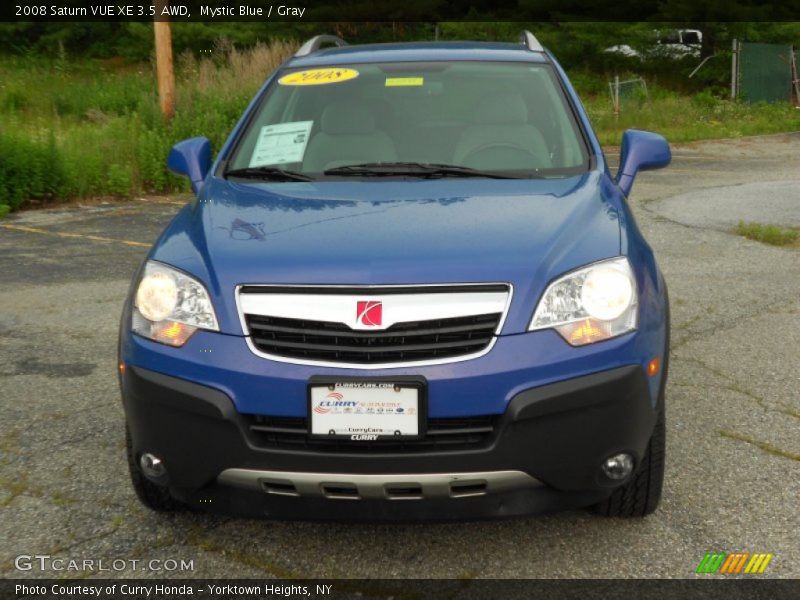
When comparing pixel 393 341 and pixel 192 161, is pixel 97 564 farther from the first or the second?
pixel 192 161

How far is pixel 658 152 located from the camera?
4.31m

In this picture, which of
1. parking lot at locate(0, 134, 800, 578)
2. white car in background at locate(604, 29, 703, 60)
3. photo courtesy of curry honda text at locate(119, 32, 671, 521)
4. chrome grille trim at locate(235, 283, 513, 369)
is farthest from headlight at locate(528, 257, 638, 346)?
white car in background at locate(604, 29, 703, 60)

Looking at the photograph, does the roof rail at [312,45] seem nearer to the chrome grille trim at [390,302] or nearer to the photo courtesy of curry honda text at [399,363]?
the photo courtesy of curry honda text at [399,363]

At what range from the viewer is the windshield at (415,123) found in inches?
161

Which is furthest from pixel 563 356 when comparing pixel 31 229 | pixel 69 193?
pixel 69 193

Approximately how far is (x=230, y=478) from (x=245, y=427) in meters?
0.17

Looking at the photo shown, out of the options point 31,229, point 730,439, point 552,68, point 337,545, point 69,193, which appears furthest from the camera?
point 69,193

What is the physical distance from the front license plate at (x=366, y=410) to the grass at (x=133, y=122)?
29.2 ft

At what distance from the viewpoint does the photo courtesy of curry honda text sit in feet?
9.34

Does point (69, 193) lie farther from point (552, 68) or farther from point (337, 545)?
point (337, 545)

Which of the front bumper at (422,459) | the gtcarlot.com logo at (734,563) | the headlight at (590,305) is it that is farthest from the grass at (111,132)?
the gtcarlot.com logo at (734,563)

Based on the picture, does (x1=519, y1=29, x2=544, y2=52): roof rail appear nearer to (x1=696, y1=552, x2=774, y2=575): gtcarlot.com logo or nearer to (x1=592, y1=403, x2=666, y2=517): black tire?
(x1=592, y1=403, x2=666, y2=517): black tire

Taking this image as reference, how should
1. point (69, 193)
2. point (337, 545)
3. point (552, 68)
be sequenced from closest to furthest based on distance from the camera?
point (337, 545) < point (552, 68) < point (69, 193)

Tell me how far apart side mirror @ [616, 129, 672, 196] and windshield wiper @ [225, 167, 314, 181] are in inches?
51.9
